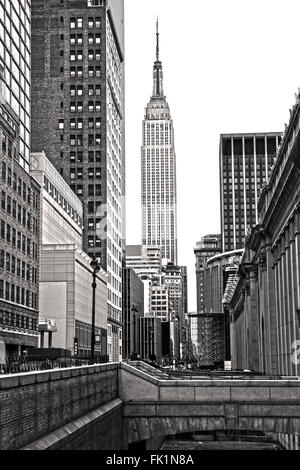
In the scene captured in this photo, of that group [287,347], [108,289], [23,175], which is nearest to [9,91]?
[23,175]

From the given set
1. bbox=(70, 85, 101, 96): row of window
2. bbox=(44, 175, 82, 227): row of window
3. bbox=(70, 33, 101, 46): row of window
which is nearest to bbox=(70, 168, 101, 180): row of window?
bbox=(44, 175, 82, 227): row of window

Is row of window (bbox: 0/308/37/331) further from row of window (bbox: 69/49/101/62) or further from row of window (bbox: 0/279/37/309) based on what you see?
row of window (bbox: 69/49/101/62)

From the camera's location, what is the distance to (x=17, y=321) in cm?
8831

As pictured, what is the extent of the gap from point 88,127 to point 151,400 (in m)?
132

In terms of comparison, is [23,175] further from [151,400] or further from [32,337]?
[151,400]

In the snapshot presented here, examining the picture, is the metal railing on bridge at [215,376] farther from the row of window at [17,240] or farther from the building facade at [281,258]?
the row of window at [17,240]

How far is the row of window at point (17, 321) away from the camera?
81.9 meters

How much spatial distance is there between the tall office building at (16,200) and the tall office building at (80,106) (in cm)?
5123

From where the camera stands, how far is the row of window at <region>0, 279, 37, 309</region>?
271ft

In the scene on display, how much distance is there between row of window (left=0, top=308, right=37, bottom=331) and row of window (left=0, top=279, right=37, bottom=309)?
1.70 metres

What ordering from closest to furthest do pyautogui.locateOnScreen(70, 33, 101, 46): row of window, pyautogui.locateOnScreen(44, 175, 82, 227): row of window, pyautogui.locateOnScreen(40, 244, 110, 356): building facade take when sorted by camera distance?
pyautogui.locateOnScreen(40, 244, 110, 356): building facade → pyautogui.locateOnScreen(44, 175, 82, 227): row of window → pyautogui.locateOnScreen(70, 33, 101, 46): row of window

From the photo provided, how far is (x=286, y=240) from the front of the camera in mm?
61719

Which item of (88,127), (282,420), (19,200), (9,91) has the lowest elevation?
(282,420)

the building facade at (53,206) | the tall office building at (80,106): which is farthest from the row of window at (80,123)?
the building facade at (53,206)
